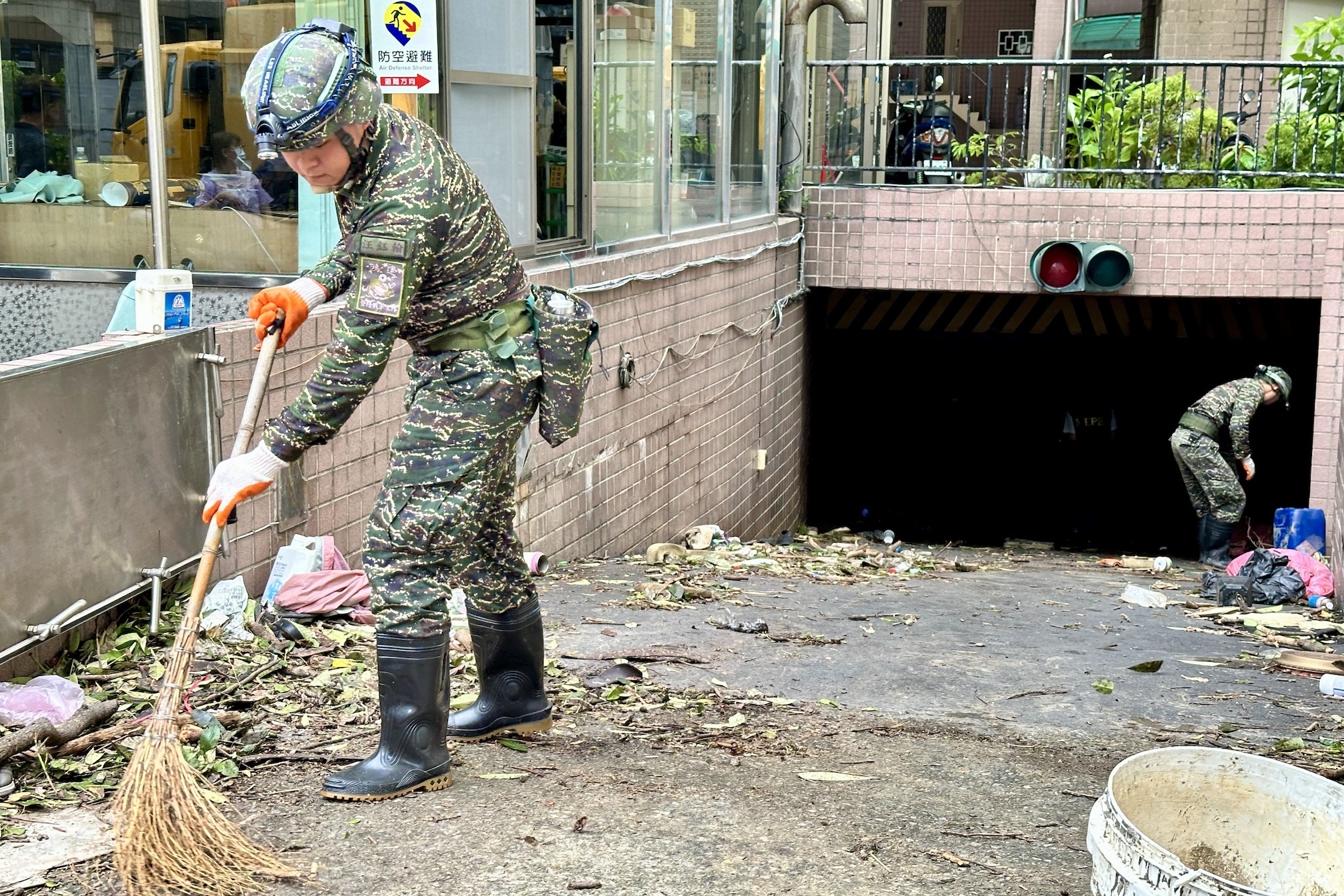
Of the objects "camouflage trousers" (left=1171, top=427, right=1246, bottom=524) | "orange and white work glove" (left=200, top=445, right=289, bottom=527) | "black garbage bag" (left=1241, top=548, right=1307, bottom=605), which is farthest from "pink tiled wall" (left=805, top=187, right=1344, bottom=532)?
"orange and white work glove" (left=200, top=445, right=289, bottom=527)

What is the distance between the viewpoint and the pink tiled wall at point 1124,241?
1048 centimetres

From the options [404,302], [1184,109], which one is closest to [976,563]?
[1184,109]

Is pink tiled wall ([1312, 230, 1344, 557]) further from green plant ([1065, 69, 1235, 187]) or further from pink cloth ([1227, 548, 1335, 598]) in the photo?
pink cloth ([1227, 548, 1335, 598])

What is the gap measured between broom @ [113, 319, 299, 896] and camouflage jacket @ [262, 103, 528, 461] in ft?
1.72

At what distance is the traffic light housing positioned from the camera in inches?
420

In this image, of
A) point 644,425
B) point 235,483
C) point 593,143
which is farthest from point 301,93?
point 644,425

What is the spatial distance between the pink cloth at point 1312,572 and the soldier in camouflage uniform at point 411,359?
225 inches

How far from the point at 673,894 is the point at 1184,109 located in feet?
32.0

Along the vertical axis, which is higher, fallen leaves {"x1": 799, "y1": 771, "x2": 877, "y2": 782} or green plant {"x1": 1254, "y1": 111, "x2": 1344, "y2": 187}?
green plant {"x1": 1254, "y1": 111, "x2": 1344, "y2": 187}

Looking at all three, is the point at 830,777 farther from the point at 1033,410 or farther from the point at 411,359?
the point at 1033,410

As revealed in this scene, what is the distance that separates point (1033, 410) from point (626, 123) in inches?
389

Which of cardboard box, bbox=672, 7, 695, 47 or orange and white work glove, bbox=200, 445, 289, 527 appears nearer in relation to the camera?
orange and white work glove, bbox=200, 445, 289, 527

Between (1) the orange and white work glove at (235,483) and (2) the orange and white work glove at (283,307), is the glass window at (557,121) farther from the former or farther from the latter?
(1) the orange and white work glove at (235,483)

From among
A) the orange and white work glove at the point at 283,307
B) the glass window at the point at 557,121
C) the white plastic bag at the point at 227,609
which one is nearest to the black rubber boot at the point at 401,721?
the orange and white work glove at the point at 283,307
